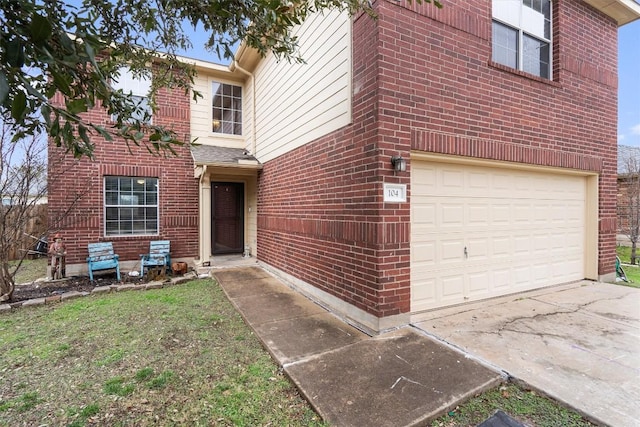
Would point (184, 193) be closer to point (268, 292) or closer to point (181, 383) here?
point (268, 292)

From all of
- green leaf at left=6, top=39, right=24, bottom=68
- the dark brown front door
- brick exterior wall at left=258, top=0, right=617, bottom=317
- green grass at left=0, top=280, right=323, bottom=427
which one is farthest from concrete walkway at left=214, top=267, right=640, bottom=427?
the dark brown front door

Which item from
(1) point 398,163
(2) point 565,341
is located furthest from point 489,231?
(1) point 398,163

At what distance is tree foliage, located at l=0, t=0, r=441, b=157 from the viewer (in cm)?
114

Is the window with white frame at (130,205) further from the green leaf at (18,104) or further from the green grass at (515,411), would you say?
the green grass at (515,411)

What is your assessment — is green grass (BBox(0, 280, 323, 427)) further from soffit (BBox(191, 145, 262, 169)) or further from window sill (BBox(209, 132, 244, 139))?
window sill (BBox(209, 132, 244, 139))

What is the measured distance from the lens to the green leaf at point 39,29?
1.10m

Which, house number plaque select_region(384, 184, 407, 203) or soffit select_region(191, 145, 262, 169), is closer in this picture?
house number plaque select_region(384, 184, 407, 203)

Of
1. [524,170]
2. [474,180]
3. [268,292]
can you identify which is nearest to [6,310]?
[268,292]

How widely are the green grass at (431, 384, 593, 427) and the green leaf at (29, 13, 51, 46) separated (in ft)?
10.1

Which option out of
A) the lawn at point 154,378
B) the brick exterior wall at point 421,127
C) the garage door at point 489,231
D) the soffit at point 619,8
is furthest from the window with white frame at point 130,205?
the soffit at point 619,8

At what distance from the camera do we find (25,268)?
27.2 ft

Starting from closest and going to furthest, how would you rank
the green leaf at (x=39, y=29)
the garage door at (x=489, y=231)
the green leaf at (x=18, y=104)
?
1. the green leaf at (x=18, y=104)
2. the green leaf at (x=39, y=29)
3. the garage door at (x=489, y=231)

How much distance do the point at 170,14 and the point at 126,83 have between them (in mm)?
6892

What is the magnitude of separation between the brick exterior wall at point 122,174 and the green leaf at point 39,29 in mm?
6748
